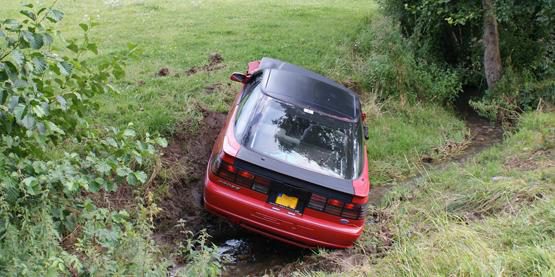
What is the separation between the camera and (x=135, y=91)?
830cm

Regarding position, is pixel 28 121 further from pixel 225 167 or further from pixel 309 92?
pixel 309 92

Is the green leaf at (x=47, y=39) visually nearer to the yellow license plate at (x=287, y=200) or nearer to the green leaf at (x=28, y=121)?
the green leaf at (x=28, y=121)

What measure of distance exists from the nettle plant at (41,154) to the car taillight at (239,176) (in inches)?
62.4

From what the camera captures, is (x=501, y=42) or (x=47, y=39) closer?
(x=47, y=39)

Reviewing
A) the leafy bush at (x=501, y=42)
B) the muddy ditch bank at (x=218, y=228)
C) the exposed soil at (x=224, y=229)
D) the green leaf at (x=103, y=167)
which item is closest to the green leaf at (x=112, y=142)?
the green leaf at (x=103, y=167)

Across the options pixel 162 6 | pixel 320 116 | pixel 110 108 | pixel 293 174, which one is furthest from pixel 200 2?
pixel 293 174

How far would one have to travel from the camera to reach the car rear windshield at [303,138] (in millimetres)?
5312

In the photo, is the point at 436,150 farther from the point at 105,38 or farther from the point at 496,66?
the point at 105,38

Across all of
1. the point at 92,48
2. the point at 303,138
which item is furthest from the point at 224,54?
the point at 92,48

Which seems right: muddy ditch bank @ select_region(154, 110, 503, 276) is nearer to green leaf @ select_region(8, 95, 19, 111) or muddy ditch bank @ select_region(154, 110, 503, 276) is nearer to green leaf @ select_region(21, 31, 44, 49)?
green leaf @ select_region(8, 95, 19, 111)

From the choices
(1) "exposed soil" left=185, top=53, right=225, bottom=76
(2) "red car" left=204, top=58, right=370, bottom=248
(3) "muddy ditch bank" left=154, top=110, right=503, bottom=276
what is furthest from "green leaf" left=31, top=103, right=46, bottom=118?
(1) "exposed soil" left=185, top=53, right=225, bottom=76

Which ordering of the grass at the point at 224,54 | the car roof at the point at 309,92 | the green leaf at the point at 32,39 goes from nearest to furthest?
the green leaf at the point at 32,39, the car roof at the point at 309,92, the grass at the point at 224,54

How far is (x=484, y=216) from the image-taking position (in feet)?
18.6

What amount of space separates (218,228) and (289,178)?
1.47 meters
